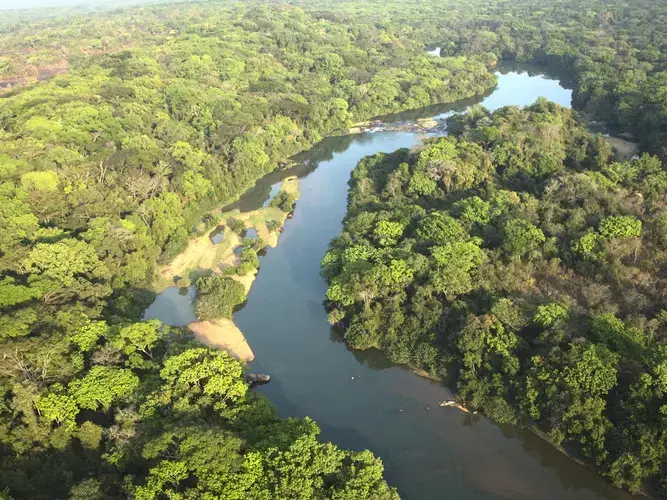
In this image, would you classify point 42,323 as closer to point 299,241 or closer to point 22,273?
point 22,273

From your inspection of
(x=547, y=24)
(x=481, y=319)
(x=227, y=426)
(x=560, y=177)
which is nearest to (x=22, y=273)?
(x=227, y=426)

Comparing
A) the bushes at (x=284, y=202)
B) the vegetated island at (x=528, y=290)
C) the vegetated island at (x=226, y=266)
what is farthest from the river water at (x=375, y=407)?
the bushes at (x=284, y=202)

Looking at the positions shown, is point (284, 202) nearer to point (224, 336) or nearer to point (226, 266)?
point (226, 266)

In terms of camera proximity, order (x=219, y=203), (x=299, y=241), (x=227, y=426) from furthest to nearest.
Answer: (x=219, y=203)
(x=299, y=241)
(x=227, y=426)

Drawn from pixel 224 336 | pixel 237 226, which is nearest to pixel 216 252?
pixel 237 226

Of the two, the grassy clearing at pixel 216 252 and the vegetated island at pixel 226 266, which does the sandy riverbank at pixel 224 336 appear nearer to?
the vegetated island at pixel 226 266

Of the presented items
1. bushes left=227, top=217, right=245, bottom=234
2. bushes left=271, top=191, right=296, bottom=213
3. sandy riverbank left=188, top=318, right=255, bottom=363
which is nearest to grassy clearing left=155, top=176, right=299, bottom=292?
bushes left=227, top=217, right=245, bottom=234

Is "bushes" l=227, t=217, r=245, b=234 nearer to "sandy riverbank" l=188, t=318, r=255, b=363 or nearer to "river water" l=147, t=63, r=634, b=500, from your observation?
"river water" l=147, t=63, r=634, b=500
